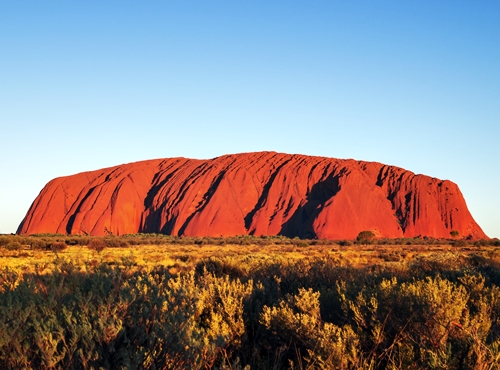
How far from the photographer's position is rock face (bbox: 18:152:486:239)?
66625 mm

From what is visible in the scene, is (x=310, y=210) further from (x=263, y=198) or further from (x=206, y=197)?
(x=206, y=197)

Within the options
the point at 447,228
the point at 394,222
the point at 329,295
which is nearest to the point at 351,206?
the point at 394,222

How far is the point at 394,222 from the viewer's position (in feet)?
226

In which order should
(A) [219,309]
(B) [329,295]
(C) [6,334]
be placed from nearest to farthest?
(C) [6,334]
(A) [219,309]
(B) [329,295]

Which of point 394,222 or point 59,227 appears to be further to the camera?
point 59,227

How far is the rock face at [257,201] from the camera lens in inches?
2623

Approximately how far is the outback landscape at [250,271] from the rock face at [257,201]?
0.25 meters

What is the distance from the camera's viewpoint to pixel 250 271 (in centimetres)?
1043

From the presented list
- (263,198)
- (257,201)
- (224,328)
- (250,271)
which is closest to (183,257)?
(250,271)

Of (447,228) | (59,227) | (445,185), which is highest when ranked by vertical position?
(445,185)

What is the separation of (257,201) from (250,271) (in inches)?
2444

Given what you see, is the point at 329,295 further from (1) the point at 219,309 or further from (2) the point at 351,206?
(2) the point at 351,206

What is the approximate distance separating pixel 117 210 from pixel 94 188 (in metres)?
8.59

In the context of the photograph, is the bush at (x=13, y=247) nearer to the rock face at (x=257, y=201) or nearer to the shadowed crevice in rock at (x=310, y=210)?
the rock face at (x=257, y=201)
